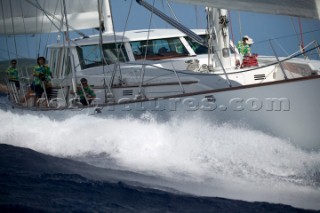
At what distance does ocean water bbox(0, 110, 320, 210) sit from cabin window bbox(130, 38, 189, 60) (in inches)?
109

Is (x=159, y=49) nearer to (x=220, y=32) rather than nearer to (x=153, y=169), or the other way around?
(x=220, y=32)

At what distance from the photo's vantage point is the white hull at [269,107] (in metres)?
7.52

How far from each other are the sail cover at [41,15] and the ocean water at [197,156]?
4.04 metres

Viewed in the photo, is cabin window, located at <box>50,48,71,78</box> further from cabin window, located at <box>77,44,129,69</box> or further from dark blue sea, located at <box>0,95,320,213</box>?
dark blue sea, located at <box>0,95,320,213</box>

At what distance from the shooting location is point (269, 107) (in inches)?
303

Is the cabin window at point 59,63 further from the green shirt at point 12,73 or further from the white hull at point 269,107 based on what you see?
the white hull at point 269,107

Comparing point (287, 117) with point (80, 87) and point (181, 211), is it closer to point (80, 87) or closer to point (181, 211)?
point (181, 211)

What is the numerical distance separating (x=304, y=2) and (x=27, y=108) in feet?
A: 21.2

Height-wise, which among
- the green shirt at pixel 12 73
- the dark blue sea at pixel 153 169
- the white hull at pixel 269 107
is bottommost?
the dark blue sea at pixel 153 169

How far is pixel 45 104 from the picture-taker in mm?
10812

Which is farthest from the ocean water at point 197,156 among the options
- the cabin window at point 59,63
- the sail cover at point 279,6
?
the cabin window at point 59,63

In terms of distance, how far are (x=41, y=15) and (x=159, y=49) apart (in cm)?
325

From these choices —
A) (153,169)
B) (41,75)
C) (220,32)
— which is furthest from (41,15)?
(153,169)

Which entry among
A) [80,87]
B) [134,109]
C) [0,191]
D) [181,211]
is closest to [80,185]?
[0,191]
